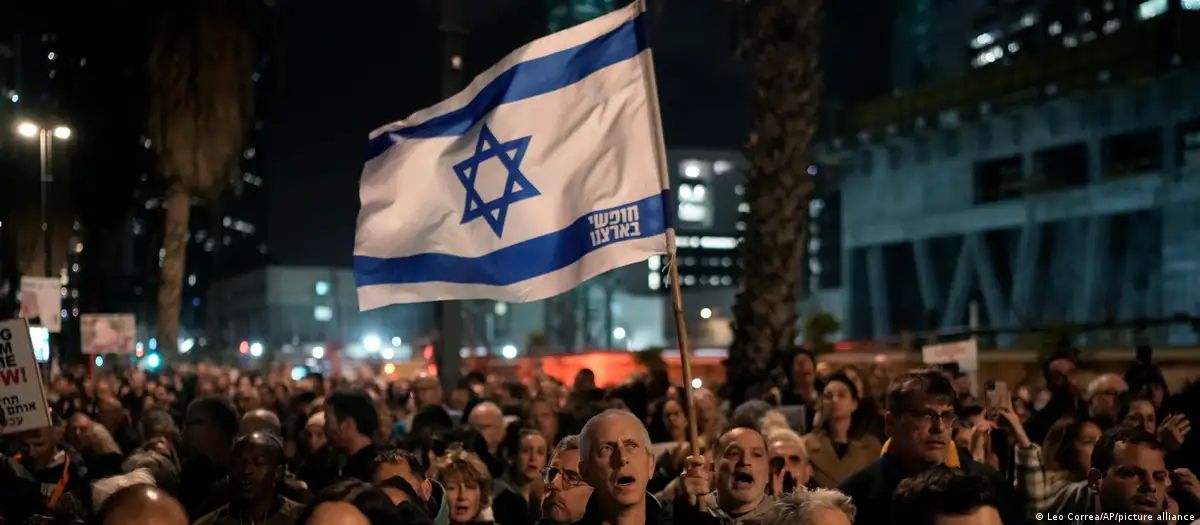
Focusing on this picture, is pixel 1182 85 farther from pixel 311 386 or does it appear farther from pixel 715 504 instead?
pixel 715 504

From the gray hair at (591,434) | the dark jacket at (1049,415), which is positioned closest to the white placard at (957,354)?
the dark jacket at (1049,415)

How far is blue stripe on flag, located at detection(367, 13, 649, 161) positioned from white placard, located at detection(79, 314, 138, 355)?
16.4 metres

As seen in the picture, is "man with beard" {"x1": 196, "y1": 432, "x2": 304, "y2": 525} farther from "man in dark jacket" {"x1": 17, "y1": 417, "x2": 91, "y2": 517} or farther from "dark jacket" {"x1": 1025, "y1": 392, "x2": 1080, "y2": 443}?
"dark jacket" {"x1": 1025, "y1": 392, "x2": 1080, "y2": 443}

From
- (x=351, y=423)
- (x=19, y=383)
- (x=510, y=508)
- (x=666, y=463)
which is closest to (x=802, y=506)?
(x=510, y=508)

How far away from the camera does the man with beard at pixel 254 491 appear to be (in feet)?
17.3

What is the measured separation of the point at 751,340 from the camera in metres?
12.8

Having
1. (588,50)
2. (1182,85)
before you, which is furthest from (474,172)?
(1182,85)

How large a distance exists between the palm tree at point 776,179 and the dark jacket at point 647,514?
837 cm

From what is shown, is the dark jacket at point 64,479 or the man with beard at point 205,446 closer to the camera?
the man with beard at point 205,446

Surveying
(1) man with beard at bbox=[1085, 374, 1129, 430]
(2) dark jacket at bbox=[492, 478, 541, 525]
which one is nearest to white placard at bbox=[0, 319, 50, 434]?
(2) dark jacket at bbox=[492, 478, 541, 525]

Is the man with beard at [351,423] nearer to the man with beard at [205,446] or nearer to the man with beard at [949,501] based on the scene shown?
the man with beard at [205,446]

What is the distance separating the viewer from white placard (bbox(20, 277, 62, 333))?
740 inches

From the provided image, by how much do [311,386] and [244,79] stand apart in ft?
42.8

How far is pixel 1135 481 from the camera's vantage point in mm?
4352
